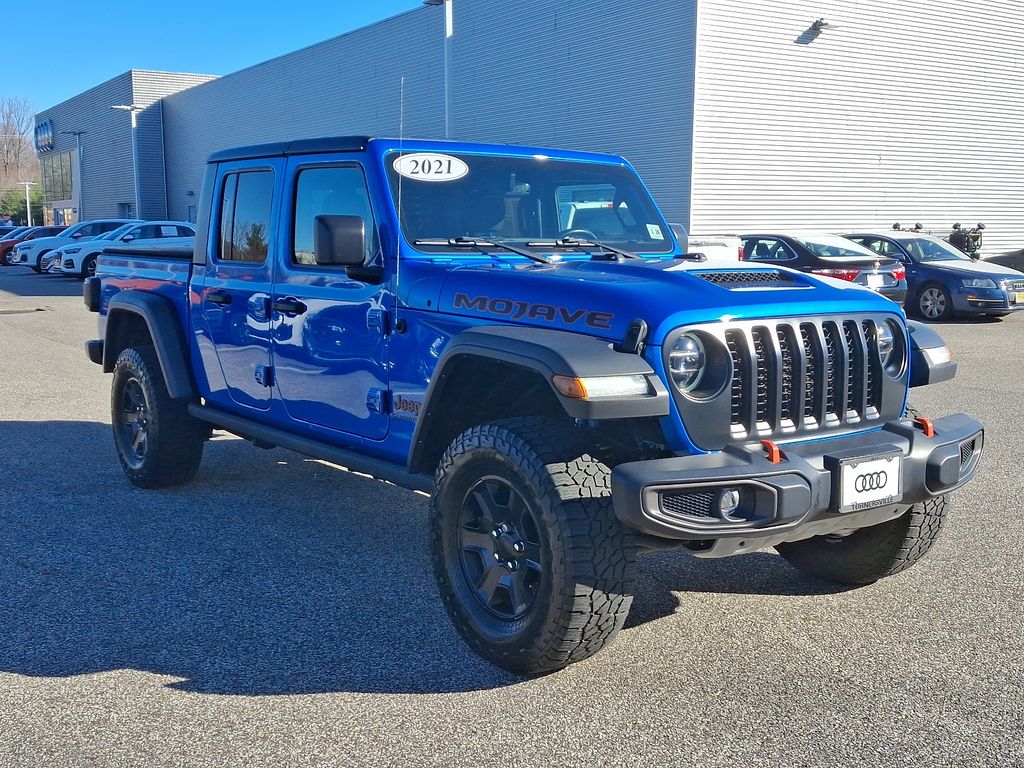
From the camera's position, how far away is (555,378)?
3387 millimetres

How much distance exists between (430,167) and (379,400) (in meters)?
1.10

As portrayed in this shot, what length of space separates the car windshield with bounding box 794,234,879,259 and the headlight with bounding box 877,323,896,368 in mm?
12707

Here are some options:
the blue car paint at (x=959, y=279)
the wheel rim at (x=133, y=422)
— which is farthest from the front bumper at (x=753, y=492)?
the blue car paint at (x=959, y=279)

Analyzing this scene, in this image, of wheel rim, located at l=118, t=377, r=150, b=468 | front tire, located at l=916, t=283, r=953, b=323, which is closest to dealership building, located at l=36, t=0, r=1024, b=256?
front tire, located at l=916, t=283, r=953, b=323

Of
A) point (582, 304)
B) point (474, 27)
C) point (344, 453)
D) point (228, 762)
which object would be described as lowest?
point (228, 762)

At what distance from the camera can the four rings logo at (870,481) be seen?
350 cm

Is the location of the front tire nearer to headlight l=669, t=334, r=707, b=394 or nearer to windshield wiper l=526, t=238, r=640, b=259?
windshield wiper l=526, t=238, r=640, b=259

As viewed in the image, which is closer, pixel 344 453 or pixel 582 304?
pixel 582 304

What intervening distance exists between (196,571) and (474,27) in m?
26.1

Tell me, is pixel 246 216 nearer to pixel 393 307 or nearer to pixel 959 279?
pixel 393 307

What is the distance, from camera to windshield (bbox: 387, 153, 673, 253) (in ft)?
15.1

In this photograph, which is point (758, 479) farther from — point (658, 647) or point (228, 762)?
point (228, 762)

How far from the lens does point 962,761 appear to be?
3100 mm

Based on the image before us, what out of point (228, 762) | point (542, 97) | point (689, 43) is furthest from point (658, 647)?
point (542, 97)
